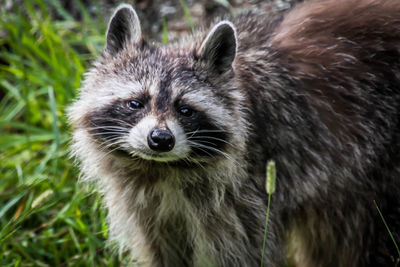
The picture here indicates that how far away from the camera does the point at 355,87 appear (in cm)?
435

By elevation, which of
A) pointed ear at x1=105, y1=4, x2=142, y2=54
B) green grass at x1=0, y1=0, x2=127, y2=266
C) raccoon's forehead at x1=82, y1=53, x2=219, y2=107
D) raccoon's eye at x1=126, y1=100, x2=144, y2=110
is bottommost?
green grass at x1=0, y1=0, x2=127, y2=266

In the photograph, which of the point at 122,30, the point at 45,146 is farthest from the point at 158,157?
the point at 45,146

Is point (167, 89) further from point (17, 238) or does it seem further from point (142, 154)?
point (17, 238)

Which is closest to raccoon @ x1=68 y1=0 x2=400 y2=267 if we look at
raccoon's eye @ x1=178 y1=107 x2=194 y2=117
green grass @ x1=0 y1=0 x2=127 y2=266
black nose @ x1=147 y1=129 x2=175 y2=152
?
raccoon's eye @ x1=178 y1=107 x2=194 y2=117

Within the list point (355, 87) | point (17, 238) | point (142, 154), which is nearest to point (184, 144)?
point (142, 154)

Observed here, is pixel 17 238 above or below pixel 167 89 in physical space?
below

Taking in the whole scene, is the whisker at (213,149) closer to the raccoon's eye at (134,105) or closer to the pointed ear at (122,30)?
the raccoon's eye at (134,105)

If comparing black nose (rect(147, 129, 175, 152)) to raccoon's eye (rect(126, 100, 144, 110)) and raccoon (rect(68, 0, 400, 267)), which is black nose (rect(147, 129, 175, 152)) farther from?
raccoon's eye (rect(126, 100, 144, 110))

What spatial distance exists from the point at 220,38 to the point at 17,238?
2.53m

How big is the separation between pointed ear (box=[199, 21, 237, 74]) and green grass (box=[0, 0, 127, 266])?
1249 mm

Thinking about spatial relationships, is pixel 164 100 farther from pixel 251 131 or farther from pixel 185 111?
pixel 251 131

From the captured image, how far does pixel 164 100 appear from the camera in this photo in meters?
3.89

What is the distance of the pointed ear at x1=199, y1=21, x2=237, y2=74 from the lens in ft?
13.2

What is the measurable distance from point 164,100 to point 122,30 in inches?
30.1
